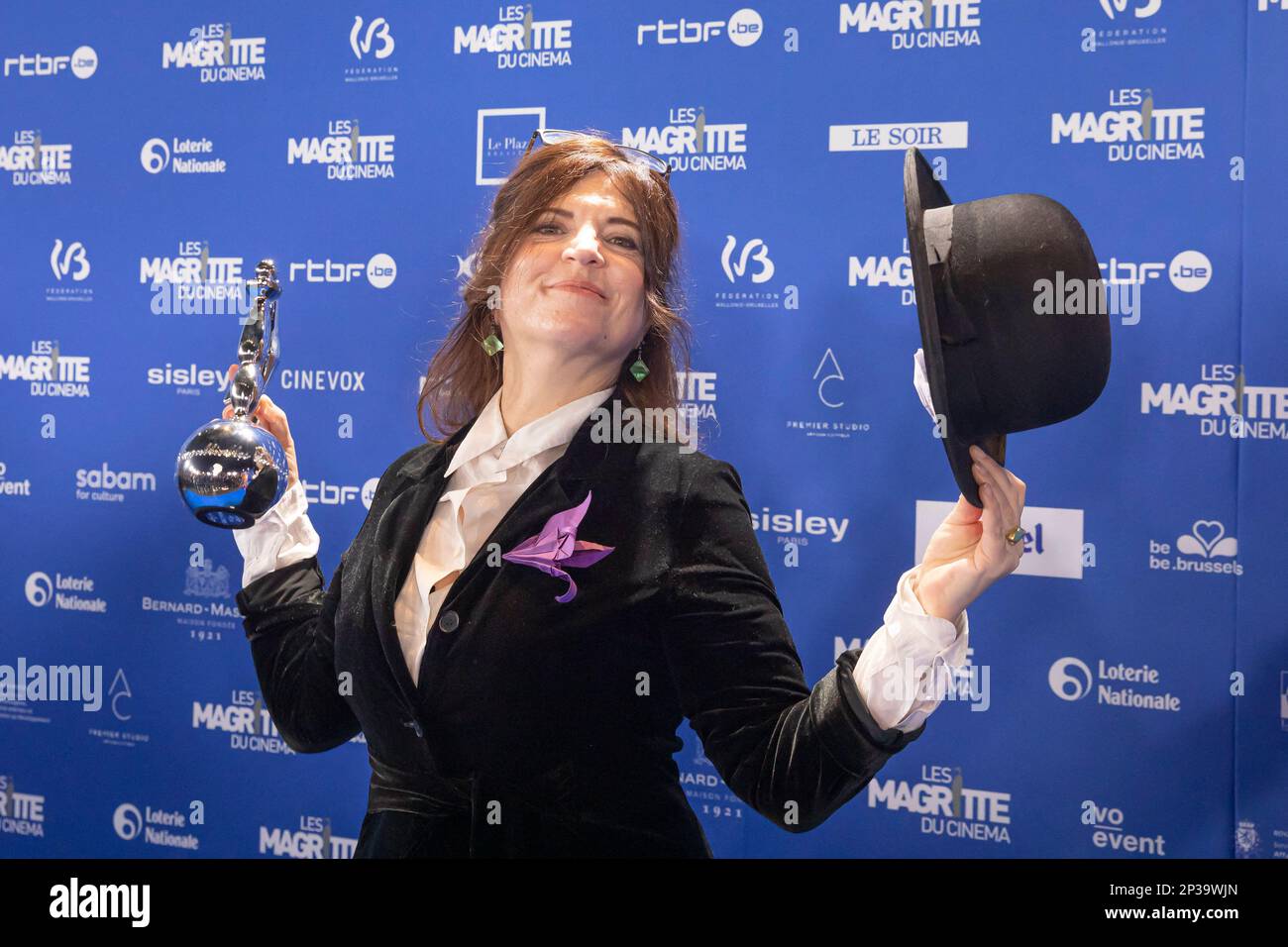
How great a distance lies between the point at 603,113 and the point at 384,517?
1413 millimetres

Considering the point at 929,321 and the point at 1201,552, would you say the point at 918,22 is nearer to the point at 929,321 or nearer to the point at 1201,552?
the point at 1201,552

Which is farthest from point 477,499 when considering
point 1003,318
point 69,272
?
point 69,272

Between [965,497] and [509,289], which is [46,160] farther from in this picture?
[965,497]

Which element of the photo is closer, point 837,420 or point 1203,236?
point 1203,236

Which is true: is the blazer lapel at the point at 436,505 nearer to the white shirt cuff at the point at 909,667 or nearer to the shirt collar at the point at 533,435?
the shirt collar at the point at 533,435

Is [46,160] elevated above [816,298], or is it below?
→ above

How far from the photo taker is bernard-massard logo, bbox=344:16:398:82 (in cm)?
296

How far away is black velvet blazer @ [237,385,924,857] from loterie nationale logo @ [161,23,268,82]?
6.51ft

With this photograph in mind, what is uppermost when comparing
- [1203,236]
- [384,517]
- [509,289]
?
[1203,236]

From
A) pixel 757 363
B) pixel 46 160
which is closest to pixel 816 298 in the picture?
pixel 757 363

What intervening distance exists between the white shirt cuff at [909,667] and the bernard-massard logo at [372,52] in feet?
7.10

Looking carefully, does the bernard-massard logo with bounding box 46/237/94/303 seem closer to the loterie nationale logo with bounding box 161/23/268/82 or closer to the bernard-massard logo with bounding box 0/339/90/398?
the bernard-massard logo with bounding box 0/339/90/398

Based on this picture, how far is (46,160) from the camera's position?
3.31m

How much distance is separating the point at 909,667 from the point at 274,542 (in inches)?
45.6
